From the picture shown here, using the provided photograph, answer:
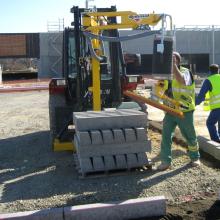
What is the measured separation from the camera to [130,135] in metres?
7.13

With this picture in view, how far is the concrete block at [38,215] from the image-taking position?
551 cm

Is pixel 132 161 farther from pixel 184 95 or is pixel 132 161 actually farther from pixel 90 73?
pixel 90 73

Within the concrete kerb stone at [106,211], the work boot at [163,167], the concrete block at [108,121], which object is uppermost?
the concrete block at [108,121]

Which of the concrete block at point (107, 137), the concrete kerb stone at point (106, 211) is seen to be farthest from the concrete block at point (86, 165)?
the concrete kerb stone at point (106, 211)

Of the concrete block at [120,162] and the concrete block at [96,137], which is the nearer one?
the concrete block at [96,137]

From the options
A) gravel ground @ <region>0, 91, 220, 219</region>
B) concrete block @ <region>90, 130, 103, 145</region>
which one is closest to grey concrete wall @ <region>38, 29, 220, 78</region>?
gravel ground @ <region>0, 91, 220, 219</region>

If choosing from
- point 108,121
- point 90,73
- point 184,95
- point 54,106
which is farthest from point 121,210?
point 54,106

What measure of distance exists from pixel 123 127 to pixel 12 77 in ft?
131

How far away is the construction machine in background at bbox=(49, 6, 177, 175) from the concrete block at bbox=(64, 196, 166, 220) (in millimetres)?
1348

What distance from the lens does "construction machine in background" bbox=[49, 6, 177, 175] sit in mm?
7047

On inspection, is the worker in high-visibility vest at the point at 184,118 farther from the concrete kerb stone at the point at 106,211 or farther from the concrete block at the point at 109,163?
the concrete kerb stone at the point at 106,211

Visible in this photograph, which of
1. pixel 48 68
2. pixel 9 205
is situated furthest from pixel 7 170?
pixel 48 68

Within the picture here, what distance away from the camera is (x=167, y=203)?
19.8ft

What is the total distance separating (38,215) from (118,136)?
204 cm
